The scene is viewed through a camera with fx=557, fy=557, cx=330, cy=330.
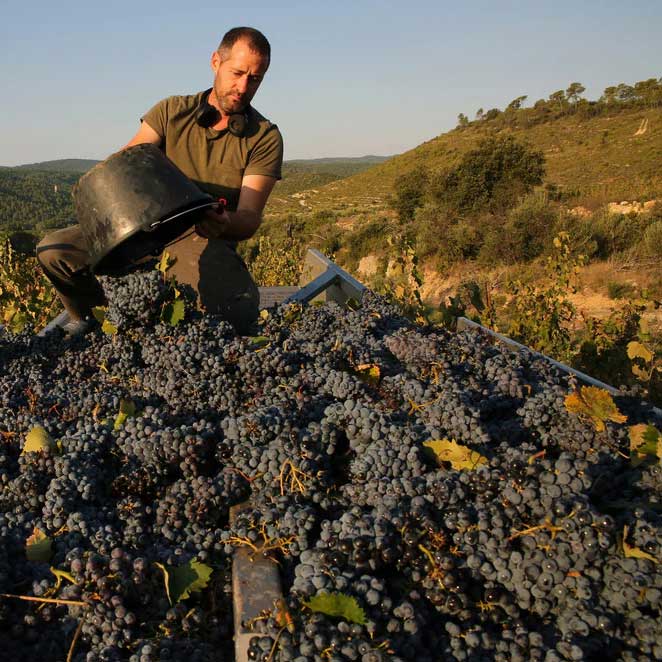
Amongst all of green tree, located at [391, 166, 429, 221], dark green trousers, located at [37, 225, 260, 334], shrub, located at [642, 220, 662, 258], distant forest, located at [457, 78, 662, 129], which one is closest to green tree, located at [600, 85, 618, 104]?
distant forest, located at [457, 78, 662, 129]

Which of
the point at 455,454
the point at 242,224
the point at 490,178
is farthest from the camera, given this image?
the point at 490,178

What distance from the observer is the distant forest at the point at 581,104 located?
1822 inches

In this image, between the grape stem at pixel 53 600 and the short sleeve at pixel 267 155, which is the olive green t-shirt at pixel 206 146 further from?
the grape stem at pixel 53 600

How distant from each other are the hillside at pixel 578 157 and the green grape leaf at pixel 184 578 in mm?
22916

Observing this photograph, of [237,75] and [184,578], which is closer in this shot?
[184,578]

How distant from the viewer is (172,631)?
46.0 inches

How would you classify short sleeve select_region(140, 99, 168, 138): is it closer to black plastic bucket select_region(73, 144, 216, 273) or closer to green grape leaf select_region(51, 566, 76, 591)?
black plastic bucket select_region(73, 144, 216, 273)

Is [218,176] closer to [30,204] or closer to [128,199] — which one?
[128,199]

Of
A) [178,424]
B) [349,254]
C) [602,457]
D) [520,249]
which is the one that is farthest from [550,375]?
[349,254]

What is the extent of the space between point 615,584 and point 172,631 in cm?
93

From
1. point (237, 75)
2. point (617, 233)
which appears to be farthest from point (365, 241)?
point (237, 75)

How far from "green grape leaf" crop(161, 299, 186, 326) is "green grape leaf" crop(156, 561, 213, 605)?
3.49ft

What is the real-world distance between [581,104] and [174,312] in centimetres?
5517

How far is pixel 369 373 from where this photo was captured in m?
2.10
